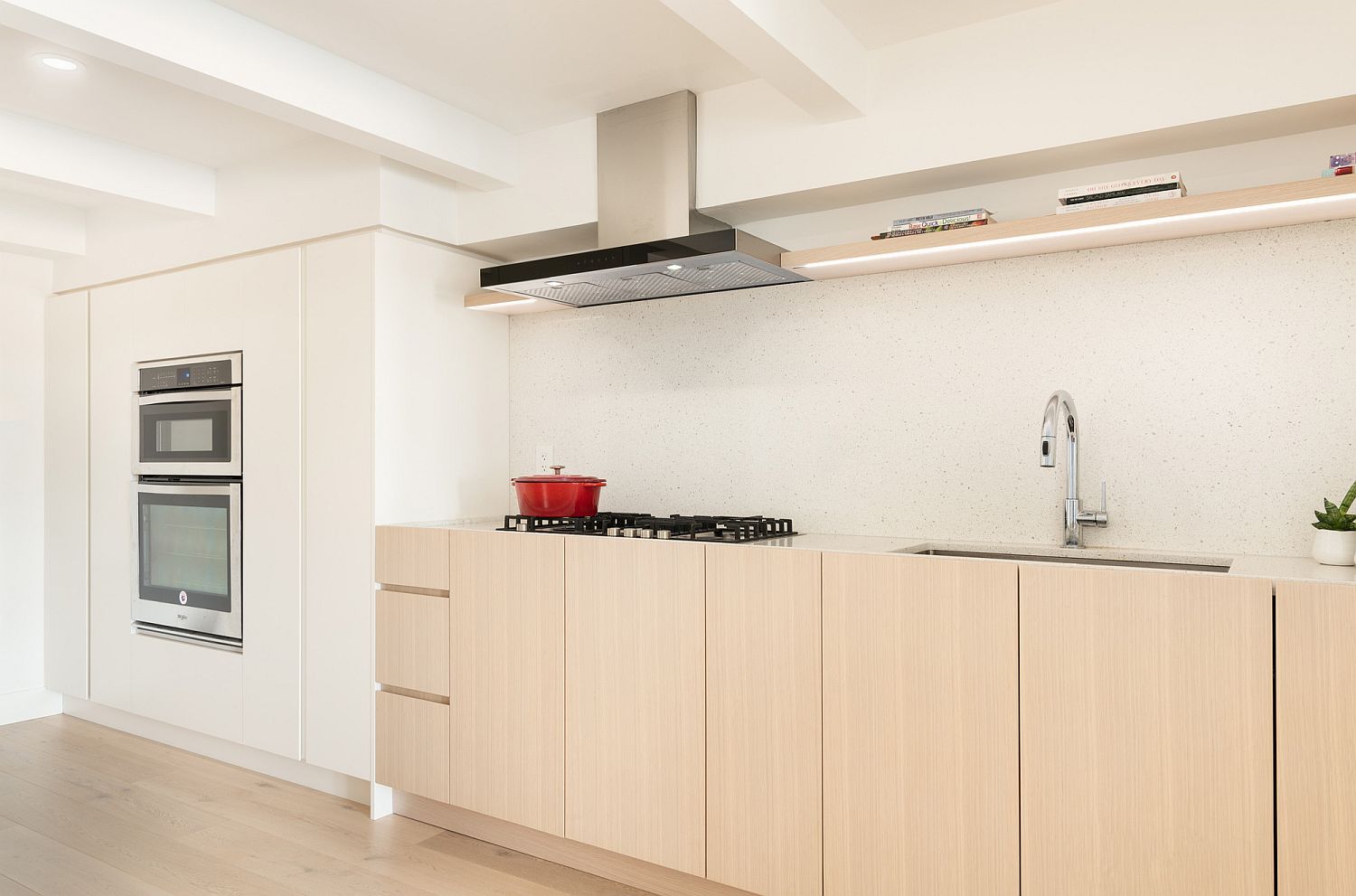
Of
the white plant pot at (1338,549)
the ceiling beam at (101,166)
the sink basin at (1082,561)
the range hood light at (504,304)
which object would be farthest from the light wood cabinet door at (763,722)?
the ceiling beam at (101,166)

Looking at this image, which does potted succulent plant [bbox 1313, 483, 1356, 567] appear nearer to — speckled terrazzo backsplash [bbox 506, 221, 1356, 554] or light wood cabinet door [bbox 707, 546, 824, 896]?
speckled terrazzo backsplash [bbox 506, 221, 1356, 554]

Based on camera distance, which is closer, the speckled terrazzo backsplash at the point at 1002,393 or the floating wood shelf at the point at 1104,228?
the floating wood shelf at the point at 1104,228

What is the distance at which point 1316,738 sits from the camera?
169 centimetres

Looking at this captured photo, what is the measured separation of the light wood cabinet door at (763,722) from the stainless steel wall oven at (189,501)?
2.15 meters

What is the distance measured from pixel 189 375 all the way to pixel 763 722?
2853 mm

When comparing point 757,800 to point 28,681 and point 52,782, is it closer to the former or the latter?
point 52,782

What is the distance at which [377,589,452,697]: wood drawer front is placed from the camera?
Answer: 2.98 m

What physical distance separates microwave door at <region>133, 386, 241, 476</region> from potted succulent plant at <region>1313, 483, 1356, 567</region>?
358 cm

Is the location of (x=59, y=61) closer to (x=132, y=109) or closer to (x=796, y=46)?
(x=132, y=109)

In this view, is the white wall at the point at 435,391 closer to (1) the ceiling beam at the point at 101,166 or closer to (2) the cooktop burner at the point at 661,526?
(2) the cooktop burner at the point at 661,526

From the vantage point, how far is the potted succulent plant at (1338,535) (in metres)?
1.97

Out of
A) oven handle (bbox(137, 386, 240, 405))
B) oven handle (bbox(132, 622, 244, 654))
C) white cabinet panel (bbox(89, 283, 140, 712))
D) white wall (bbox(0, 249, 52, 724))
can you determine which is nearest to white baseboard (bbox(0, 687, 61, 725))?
white wall (bbox(0, 249, 52, 724))

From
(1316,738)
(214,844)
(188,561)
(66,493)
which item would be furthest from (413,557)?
(1316,738)

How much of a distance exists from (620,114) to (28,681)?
400 cm
